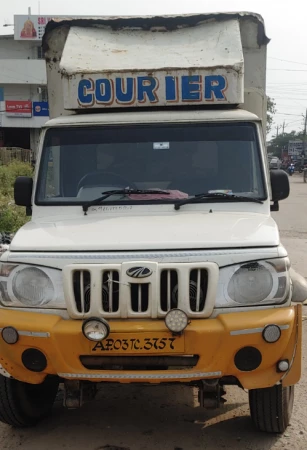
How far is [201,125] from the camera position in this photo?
4.76m

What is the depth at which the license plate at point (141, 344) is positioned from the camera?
3.42 m

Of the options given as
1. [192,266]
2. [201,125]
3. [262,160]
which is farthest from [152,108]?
[192,266]

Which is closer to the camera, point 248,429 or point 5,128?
point 248,429

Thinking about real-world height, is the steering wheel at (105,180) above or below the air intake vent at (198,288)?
above

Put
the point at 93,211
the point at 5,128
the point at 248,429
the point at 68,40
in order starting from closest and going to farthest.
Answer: the point at 248,429, the point at 93,211, the point at 68,40, the point at 5,128

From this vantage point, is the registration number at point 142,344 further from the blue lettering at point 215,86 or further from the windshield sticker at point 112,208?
the blue lettering at point 215,86

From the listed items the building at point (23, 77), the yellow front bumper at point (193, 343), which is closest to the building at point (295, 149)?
the building at point (23, 77)

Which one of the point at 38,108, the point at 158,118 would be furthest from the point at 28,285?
the point at 38,108

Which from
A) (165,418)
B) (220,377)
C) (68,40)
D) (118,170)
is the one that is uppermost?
(68,40)

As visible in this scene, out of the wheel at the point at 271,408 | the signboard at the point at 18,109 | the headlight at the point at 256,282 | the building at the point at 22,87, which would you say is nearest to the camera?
Result: the headlight at the point at 256,282

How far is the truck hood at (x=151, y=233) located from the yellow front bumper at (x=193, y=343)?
43cm

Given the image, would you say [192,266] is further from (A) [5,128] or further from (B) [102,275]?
(A) [5,128]

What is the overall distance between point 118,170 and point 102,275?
1.49 m

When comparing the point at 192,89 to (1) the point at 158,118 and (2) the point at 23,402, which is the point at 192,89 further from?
(2) the point at 23,402
